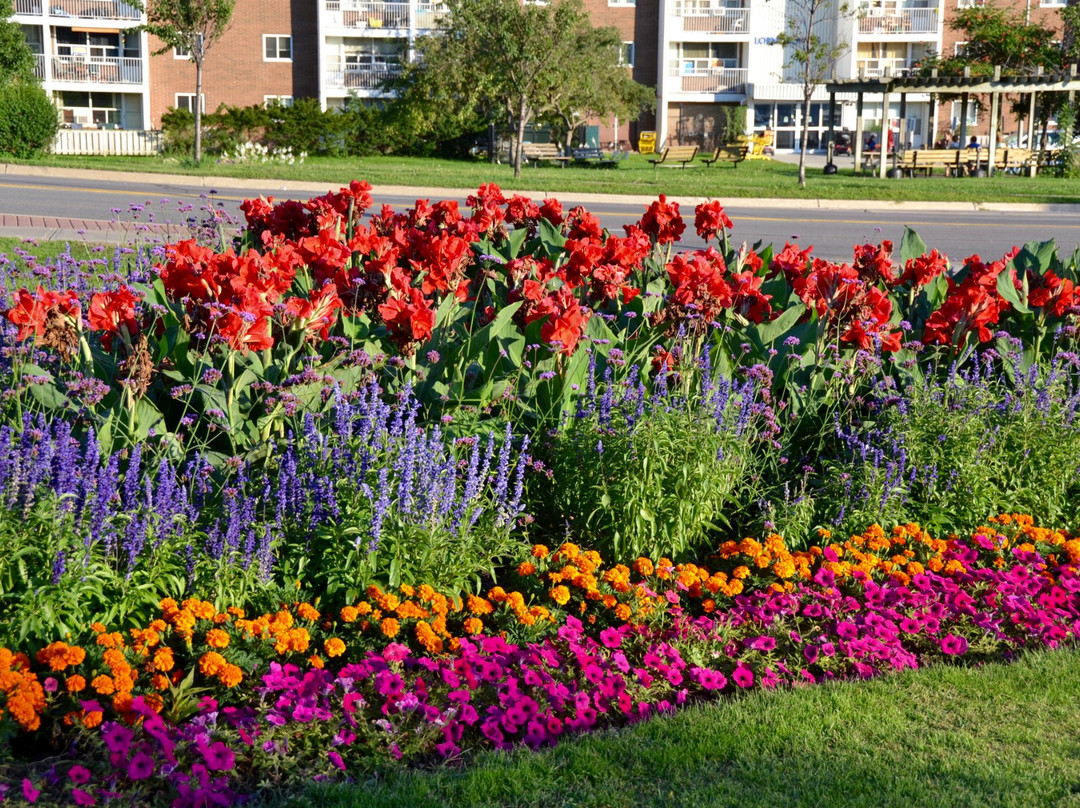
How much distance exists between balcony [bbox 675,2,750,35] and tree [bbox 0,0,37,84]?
27.5 m

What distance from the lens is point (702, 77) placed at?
51.8m

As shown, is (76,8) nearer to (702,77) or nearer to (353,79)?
(353,79)

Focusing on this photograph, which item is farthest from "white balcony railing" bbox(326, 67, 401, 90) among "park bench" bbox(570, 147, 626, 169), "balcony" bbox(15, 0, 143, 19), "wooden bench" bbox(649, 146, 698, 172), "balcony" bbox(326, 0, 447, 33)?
"wooden bench" bbox(649, 146, 698, 172)

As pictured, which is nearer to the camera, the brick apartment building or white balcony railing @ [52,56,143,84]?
white balcony railing @ [52,56,143,84]

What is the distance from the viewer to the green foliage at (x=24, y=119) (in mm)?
27141

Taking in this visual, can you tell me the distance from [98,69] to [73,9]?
98.1 inches

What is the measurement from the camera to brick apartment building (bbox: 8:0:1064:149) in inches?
1815

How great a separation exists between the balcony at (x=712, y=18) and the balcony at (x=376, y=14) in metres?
10.9

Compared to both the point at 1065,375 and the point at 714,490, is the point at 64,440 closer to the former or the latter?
the point at 714,490

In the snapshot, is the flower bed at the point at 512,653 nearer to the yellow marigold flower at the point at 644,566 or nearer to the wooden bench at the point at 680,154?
the yellow marigold flower at the point at 644,566

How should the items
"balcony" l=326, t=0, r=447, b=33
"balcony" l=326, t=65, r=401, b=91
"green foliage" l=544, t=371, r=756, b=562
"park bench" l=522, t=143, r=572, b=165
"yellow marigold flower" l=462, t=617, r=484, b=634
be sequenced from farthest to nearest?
"balcony" l=326, t=0, r=447, b=33 → "balcony" l=326, t=65, r=401, b=91 → "park bench" l=522, t=143, r=572, b=165 → "green foliage" l=544, t=371, r=756, b=562 → "yellow marigold flower" l=462, t=617, r=484, b=634

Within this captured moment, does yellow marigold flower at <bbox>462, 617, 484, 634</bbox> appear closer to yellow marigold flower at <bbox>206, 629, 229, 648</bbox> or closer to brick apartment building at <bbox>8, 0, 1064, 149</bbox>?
yellow marigold flower at <bbox>206, 629, 229, 648</bbox>

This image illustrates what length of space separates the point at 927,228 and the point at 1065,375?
1376cm

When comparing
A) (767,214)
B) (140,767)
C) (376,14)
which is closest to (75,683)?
(140,767)
